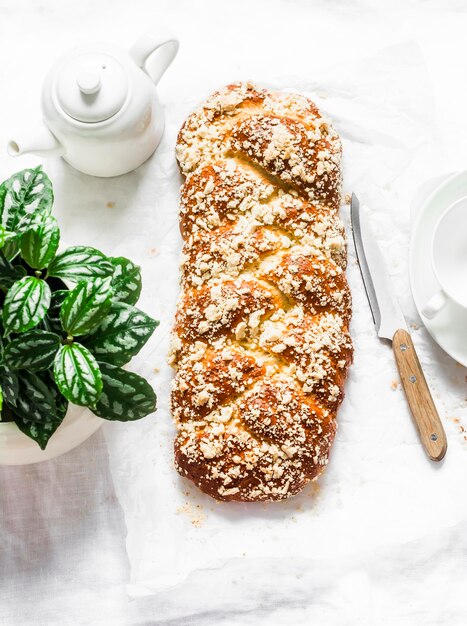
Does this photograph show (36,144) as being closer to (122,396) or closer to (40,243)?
(40,243)

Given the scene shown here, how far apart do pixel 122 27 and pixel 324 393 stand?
1170 millimetres

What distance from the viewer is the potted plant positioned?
52.9 inches

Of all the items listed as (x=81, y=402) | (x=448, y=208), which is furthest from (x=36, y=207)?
(x=448, y=208)

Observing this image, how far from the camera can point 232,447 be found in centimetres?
180

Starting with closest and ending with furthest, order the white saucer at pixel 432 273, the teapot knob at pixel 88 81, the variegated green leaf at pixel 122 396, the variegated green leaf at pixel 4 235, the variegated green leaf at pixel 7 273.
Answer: the variegated green leaf at pixel 4 235
the variegated green leaf at pixel 7 273
the variegated green leaf at pixel 122 396
the teapot knob at pixel 88 81
the white saucer at pixel 432 273

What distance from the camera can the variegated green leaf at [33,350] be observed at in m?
1.34

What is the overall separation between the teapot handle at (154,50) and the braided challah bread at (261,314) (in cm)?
23

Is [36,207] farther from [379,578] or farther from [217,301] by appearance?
[379,578]

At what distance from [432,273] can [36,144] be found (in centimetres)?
106

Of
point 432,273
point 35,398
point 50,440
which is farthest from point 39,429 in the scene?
point 432,273

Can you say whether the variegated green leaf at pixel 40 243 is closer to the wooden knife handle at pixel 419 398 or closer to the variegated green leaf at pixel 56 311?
the variegated green leaf at pixel 56 311

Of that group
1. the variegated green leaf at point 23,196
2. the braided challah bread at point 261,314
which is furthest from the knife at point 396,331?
the variegated green leaf at point 23,196

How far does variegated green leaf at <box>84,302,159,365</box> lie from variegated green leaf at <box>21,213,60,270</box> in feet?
0.55

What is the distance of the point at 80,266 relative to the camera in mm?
1416
